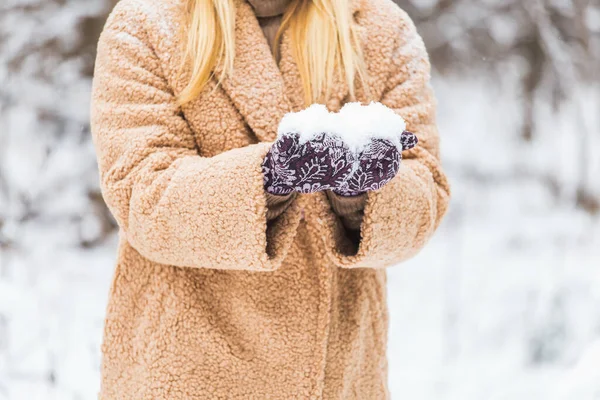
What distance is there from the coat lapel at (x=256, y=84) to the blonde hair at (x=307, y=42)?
0.01 m

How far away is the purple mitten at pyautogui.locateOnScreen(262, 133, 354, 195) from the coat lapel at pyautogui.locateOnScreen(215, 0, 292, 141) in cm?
16

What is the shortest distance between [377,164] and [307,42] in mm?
263

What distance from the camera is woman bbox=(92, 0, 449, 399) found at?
78 cm

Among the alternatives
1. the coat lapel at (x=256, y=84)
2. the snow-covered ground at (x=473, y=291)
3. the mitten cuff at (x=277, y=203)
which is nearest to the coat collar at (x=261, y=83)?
the coat lapel at (x=256, y=84)

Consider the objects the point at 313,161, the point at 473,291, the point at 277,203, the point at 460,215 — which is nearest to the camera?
the point at 313,161

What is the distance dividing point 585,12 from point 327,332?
221 centimetres

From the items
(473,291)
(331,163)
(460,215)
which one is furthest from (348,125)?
(460,215)

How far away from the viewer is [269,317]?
846mm

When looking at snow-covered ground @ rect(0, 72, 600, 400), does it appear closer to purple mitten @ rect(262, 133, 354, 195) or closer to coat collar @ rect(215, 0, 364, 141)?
coat collar @ rect(215, 0, 364, 141)

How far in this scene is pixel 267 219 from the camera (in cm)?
75

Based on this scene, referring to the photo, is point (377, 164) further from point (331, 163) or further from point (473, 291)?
point (473, 291)

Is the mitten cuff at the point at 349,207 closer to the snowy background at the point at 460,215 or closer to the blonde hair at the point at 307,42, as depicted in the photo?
the blonde hair at the point at 307,42

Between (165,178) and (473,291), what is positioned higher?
(165,178)

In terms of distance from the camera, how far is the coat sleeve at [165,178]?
0.72 metres
